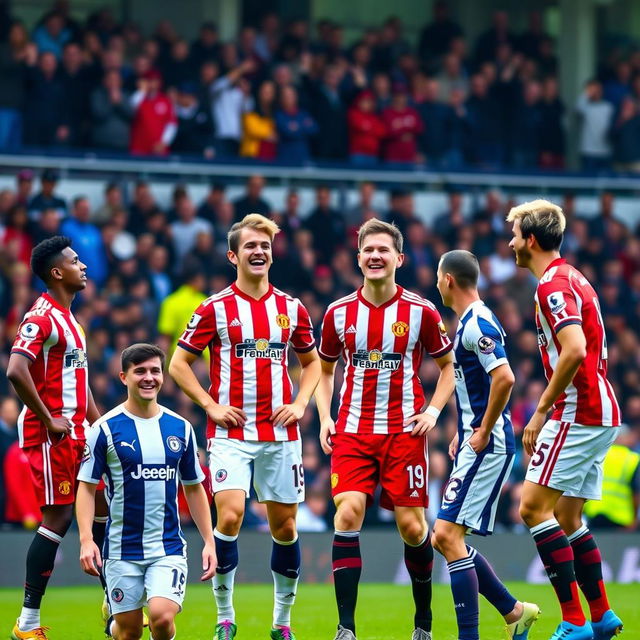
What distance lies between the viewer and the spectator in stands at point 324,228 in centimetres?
1633

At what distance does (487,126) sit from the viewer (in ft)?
62.4

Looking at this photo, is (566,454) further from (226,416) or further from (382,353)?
(226,416)

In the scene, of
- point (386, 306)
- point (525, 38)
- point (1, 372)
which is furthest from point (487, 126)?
point (386, 306)

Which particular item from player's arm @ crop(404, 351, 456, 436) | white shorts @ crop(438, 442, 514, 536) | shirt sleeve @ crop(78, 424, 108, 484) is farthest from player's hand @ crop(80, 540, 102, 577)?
player's arm @ crop(404, 351, 456, 436)

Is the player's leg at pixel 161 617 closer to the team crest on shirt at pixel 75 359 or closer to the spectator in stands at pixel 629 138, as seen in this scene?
the team crest on shirt at pixel 75 359

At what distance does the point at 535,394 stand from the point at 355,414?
757 centimetres

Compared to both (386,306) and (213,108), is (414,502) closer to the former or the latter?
(386,306)

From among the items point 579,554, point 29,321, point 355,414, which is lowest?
point 579,554

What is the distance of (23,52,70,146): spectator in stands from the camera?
15977mm

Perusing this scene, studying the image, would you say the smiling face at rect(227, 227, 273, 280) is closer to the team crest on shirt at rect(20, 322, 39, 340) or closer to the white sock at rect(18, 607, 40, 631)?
the team crest on shirt at rect(20, 322, 39, 340)

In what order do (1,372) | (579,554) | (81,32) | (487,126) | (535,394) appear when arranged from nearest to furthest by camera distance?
(579,554) → (1,372) → (535,394) → (81,32) → (487,126)

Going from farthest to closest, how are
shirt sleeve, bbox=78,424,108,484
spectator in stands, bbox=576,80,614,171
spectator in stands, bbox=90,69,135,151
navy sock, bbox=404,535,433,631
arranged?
spectator in stands, bbox=576,80,614,171, spectator in stands, bbox=90,69,135,151, navy sock, bbox=404,535,433,631, shirt sleeve, bbox=78,424,108,484

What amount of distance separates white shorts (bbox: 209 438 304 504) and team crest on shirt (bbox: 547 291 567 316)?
1.81 meters

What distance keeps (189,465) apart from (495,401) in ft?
5.55
